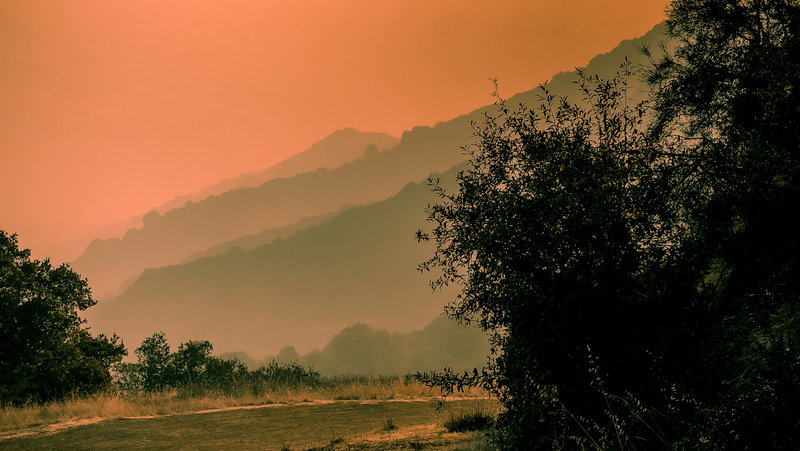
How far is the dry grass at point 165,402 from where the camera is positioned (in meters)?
16.2

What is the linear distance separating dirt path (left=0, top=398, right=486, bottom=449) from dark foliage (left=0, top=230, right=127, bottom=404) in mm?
10407

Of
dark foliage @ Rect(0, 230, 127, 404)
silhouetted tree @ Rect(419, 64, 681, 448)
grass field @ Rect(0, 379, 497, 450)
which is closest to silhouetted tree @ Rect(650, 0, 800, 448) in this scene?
silhouetted tree @ Rect(419, 64, 681, 448)

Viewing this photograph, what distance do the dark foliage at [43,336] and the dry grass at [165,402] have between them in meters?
4.10

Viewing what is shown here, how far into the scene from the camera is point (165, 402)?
19.2 m

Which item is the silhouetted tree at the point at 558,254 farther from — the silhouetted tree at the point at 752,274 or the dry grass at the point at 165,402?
the dry grass at the point at 165,402

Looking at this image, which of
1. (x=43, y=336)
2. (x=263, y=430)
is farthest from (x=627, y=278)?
(x=43, y=336)

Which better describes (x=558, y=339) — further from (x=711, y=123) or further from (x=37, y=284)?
(x=37, y=284)

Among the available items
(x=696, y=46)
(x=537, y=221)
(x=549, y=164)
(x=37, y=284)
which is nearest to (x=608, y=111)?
(x=549, y=164)

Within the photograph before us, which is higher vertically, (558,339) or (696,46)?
(696,46)

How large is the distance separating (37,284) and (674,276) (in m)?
29.6

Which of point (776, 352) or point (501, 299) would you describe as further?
point (501, 299)

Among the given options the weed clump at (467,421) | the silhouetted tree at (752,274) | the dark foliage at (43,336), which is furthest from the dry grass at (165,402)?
the silhouetted tree at (752,274)

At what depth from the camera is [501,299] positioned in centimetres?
728

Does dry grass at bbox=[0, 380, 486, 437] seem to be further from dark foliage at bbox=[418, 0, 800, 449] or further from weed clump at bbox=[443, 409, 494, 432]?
dark foliage at bbox=[418, 0, 800, 449]
